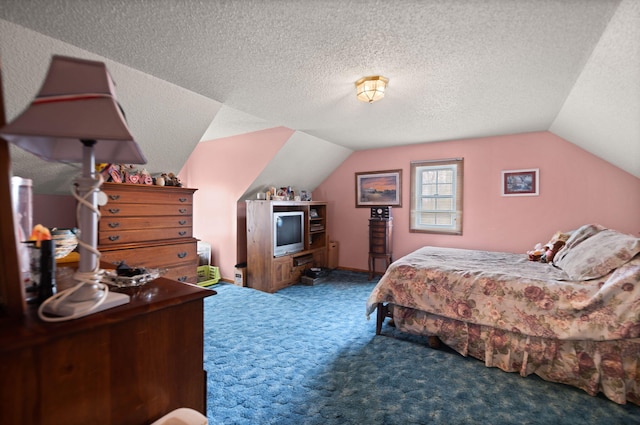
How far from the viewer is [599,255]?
6.90 feet

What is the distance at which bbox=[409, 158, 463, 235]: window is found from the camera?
14.4ft

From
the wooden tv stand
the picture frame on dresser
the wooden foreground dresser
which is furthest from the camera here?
the picture frame on dresser

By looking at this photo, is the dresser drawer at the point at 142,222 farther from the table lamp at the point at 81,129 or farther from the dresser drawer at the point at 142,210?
the table lamp at the point at 81,129

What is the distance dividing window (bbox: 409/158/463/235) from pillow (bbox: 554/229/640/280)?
1.92 m

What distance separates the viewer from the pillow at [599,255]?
1.94 metres

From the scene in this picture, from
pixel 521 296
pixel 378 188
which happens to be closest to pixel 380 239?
pixel 378 188

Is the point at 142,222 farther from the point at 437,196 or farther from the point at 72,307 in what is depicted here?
the point at 437,196

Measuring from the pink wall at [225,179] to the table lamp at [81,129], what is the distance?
3273 millimetres

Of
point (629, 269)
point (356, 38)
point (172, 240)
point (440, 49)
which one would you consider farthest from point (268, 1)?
point (629, 269)

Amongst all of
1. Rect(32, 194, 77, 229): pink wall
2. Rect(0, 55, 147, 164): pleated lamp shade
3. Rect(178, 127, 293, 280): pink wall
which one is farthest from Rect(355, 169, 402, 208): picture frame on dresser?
Rect(0, 55, 147, 164): pleated lamp shade

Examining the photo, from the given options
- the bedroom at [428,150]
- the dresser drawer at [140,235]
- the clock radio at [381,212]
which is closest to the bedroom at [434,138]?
the bedroom at [428,150]

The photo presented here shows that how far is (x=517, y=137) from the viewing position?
396 centimetres

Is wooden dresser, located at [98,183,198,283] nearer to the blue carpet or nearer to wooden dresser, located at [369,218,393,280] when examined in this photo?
the blue carpet

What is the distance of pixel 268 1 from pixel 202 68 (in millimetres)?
906
